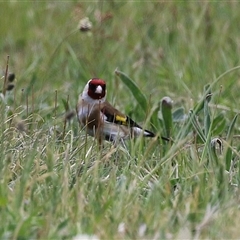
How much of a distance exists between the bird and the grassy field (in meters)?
0.08

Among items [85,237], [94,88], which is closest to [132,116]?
[94,88]

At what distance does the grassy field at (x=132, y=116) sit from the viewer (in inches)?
109

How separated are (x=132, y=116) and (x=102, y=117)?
0.41 m

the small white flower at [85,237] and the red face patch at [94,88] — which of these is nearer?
the small white flower at [85,237]

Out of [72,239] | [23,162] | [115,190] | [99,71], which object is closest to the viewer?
[72,239]

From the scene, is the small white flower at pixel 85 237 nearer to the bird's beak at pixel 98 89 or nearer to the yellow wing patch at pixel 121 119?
the yellow wing patch at pixel 121 119

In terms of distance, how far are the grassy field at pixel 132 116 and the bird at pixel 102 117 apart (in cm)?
8

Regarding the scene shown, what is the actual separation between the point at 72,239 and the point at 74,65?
11.4 feet

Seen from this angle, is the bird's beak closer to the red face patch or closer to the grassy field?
the red face patch

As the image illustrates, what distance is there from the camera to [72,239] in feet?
8.52

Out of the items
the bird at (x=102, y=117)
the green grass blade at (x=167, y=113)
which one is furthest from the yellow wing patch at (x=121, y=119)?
the green grass blade at (x=167, y=113)

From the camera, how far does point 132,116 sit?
16.1ft

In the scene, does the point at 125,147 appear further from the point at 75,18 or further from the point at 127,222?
the point at 75,18

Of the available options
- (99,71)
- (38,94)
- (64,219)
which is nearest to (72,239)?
(64,219)
